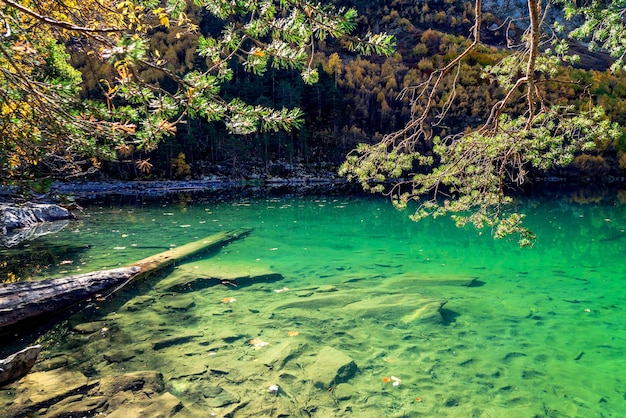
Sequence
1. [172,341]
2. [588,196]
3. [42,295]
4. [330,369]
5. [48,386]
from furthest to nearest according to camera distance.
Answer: [588,196]
[42,295]
[172,341]
[330,369]
[48,386]

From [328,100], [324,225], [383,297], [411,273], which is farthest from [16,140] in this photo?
[328,100]

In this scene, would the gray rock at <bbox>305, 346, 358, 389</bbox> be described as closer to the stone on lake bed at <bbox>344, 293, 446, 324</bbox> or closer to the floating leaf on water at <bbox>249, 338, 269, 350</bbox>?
the floating leaf on water at <bbox>249, 338, 269, 350</bbox>

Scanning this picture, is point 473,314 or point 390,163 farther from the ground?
point 390,163

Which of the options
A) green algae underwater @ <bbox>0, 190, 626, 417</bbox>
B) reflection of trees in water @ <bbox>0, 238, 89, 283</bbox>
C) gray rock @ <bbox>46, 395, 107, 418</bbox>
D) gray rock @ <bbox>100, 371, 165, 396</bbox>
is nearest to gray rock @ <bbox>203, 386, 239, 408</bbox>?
green algae underwater @ <bbox>0, 190, 626, 417</bbox>

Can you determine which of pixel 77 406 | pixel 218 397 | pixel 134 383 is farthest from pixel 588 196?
pixel 77 406

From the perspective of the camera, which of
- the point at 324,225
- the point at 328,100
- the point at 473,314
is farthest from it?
the point at 328,100

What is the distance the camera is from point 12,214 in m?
16.6

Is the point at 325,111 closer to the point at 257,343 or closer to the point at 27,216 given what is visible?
the point at 27,216

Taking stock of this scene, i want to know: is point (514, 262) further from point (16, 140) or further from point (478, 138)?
point (16, 140)

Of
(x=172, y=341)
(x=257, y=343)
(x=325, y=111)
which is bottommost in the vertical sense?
(x=257, y=343)

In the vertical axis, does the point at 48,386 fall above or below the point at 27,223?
above

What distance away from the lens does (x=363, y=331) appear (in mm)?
5949

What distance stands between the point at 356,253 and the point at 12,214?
16.2 m

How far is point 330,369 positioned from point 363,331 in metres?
1.44
